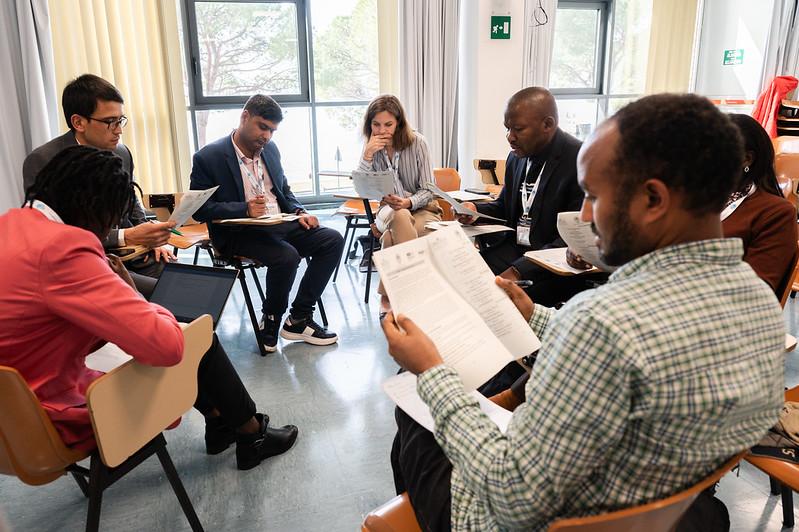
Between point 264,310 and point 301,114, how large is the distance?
3.25 metres

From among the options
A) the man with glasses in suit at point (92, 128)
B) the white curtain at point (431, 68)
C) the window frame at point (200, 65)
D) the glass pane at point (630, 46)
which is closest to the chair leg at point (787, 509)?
the man with glasses in suit at point (92, 128)

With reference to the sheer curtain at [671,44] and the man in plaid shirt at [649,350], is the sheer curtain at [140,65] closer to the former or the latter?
the man in plaid shirt at [649,350]

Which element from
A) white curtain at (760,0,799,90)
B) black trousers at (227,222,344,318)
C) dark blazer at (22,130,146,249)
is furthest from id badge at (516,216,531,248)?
white curtain at (760,0,799,90)

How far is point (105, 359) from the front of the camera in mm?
1598

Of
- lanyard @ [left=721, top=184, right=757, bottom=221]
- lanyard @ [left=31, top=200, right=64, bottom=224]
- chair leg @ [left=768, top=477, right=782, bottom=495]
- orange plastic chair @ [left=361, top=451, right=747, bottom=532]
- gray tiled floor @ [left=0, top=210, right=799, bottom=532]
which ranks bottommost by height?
gray tiled floor @ [left=0, top=210, right=799, bottom=532]

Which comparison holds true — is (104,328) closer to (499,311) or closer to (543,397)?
(499,311)

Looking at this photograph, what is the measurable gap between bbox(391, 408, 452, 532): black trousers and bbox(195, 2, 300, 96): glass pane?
5005 mm

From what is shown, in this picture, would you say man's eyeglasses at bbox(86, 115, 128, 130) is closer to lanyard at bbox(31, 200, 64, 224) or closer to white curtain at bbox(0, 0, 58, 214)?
lanyard at bbox(31, 200, 64, 224)

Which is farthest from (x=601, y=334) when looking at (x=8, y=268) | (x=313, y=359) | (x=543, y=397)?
(x=313, y=359)

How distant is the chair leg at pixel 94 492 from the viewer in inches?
53.9

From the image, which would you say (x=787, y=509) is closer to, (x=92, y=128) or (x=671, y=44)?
(x=92, y=128)

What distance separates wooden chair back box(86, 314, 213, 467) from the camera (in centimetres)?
124

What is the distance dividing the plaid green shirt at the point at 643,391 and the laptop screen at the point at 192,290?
1314 millimetres

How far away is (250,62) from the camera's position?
5.46 m
